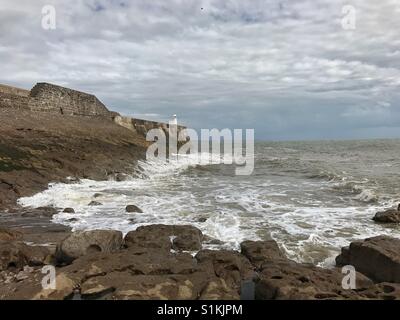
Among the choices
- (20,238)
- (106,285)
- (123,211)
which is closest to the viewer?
(106,285)

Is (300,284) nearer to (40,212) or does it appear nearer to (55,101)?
(40,212)

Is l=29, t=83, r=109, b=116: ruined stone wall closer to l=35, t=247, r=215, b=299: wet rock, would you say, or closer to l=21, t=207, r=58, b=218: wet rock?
l=21, t=207, r=58, b=218: wet rock

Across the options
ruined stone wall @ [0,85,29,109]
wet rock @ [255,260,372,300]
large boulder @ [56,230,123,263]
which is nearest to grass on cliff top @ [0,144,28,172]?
ruined stone wall @ [0,85,29,109]

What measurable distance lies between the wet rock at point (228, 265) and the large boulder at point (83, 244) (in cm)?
168

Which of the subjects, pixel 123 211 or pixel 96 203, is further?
pixel 96 203

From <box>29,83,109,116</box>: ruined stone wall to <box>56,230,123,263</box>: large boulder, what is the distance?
60.0 feet

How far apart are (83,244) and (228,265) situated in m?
2.49

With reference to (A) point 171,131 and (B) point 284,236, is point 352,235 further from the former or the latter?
(A) point 171,131

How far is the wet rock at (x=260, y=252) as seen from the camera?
697 cm

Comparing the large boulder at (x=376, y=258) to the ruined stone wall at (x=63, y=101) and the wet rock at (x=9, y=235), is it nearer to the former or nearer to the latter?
the wet rock at (x=9, y=235)

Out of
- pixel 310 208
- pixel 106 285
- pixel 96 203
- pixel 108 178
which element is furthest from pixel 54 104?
pixel 106 285

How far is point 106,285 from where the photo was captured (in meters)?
5.02

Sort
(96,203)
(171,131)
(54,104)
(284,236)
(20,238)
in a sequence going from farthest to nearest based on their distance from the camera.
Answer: (171,131)
(54,104)
(96,203)
(284,236)
(20,238)

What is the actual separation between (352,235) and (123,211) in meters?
6.17
